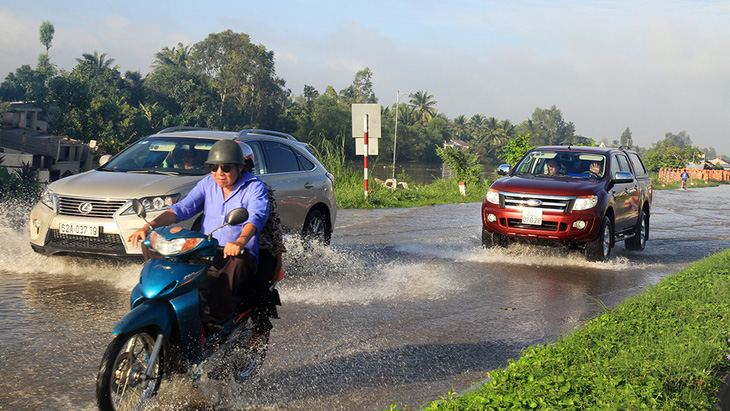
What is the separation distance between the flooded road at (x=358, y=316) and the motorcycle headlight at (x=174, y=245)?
79 cm

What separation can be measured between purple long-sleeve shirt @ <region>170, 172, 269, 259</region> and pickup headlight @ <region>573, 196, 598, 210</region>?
258 inches

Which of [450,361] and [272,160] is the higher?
[272,160]

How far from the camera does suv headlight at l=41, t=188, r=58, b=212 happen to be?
25.1 feet

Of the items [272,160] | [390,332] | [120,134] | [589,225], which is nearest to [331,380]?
[390,332]

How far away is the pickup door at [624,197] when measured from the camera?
11.0 meters

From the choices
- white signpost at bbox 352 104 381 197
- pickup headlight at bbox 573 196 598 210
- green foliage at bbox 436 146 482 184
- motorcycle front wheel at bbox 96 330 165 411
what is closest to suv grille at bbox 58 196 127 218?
motorcycle front wheel at bbox 96 330 165 411

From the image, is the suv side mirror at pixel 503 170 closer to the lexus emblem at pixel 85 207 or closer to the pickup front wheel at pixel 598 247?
the pickup front wheel at pixel 598 247

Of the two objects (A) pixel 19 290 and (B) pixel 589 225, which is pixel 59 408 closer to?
(A) pixel 19 290

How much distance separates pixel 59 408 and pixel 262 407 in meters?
1.14

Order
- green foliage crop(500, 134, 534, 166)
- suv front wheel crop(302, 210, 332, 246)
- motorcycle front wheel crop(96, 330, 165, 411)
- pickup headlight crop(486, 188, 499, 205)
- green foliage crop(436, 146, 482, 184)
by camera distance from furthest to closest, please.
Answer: green foliage crop(436, 146, 482, 184) < green foliage crop(500, 134, 534, 166) < pickup headlight crop(486, 188, 499, 205) < suv front wheel crop(302, 210, 332, 246) < motorcycle front wheel crop(96, 330, 165, 411)

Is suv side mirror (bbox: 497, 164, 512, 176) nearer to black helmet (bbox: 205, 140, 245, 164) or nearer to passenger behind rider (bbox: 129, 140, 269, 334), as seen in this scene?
passenger behind rider (bbox: 129, 140, 269, 334)

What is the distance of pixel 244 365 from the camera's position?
14.8ft

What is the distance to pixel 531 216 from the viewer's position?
10.2 metres

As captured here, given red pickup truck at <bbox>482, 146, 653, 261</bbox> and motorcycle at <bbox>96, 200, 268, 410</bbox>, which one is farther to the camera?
red pickup truck at <bbox>482, 146, 653, 261</bbox>
